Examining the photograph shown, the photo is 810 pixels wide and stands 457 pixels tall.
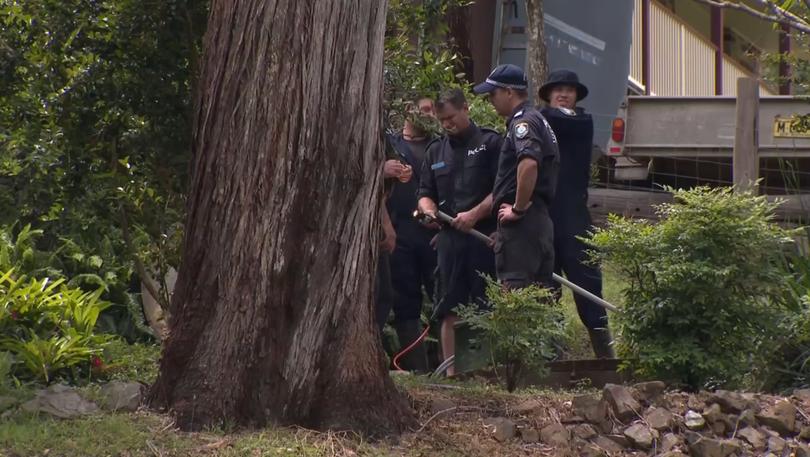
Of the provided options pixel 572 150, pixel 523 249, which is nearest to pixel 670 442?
pixel 523 249

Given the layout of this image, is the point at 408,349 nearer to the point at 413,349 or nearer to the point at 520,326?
the point at 413,349

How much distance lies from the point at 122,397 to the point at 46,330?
5.38ft

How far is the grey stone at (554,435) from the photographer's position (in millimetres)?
6410

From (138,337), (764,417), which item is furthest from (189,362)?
(138,337)

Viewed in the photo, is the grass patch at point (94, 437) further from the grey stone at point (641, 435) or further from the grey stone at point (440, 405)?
the grey stone at point (641, 435)

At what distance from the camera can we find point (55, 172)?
6.99 metres

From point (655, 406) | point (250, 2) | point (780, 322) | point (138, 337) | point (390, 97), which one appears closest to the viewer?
point (250, 2)

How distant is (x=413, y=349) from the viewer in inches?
369

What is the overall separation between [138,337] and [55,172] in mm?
3213

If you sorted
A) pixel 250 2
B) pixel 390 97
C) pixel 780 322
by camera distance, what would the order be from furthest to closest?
pixel 390 97
pixel 780 322
pixel 250 2

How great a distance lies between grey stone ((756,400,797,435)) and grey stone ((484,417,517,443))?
1.31 meters

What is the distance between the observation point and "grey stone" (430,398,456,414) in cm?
667

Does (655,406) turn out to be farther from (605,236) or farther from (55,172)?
(55,172)

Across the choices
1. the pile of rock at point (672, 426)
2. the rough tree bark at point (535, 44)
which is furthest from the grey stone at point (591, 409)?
the rough tree bark at point (535, 44)
